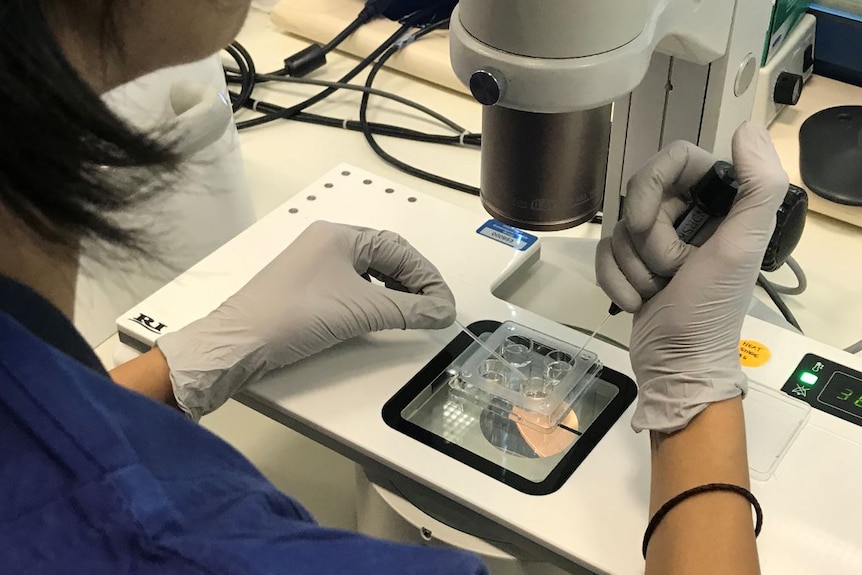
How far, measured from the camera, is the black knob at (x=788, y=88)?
3.32ft

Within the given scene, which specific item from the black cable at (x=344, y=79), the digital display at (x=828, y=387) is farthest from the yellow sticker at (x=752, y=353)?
the black cable at (x=344, y=79)

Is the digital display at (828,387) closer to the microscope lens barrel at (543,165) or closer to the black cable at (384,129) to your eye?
the microscope lens barrel at (543,165)

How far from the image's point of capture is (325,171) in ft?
3.75

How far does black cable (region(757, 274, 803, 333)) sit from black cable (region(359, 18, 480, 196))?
1.14 feet

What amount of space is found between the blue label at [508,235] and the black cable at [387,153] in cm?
21

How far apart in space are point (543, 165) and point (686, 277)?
0.14 meters

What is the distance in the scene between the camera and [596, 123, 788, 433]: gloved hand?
2.11 ft

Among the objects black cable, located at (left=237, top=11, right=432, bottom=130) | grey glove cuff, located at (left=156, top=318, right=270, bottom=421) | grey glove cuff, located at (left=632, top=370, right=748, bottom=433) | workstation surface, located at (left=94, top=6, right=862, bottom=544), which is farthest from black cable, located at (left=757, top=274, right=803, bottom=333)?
black cable, located at (left=237, top=11, right=432, bottom=130)

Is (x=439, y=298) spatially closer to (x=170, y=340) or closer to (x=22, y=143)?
(x=170, y=340)

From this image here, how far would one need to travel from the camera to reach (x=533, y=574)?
0.66 meters

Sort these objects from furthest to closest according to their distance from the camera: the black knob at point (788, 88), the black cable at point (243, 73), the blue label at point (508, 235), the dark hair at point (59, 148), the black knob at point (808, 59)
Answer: the black cable at point (243, 73) < the black knob at point (808, 59) < the black knob at point (788, 88) < the blue label at point (508, 235) < the dark hair at point (59, 148)

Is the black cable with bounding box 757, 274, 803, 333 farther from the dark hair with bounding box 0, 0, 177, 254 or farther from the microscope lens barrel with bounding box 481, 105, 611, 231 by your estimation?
the dark hair with bounding box 0, 0, 177, 254

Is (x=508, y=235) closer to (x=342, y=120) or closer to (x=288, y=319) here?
(x=288, y=319)

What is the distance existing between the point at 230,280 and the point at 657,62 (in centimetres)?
42
